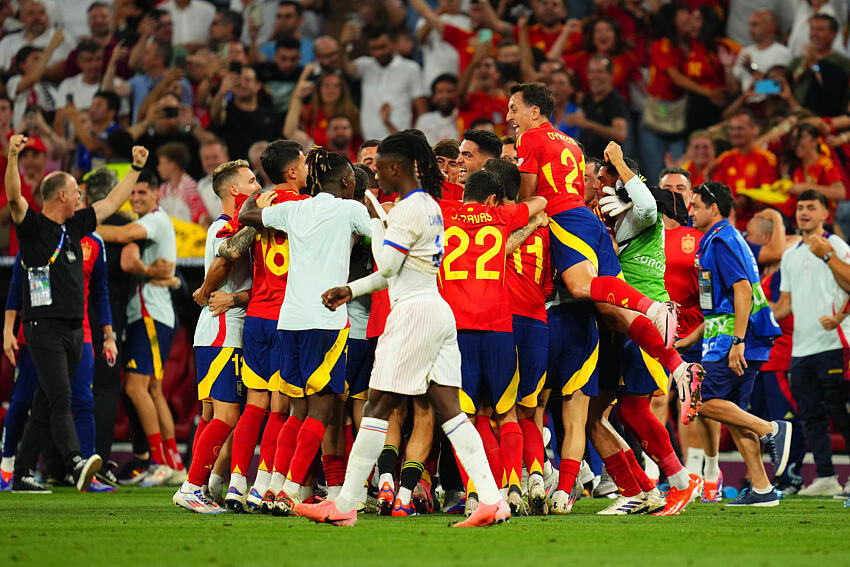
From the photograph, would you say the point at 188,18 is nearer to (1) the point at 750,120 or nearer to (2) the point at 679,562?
(1) the point at 750,120

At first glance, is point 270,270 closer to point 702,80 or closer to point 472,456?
point 472,456

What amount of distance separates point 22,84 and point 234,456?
494 inches

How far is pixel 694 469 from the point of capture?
31.8 feet

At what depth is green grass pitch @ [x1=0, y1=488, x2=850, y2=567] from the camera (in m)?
4.74

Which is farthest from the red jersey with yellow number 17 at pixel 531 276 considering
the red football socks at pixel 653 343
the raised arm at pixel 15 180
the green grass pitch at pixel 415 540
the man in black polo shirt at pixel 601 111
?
the man in black polo shirt at pixel 601 111

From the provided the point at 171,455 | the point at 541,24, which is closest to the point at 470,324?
the point at 171,455

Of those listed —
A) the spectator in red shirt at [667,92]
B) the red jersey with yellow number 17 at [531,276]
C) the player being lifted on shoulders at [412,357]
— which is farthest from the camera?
the spectator in red shirt at [667,92]

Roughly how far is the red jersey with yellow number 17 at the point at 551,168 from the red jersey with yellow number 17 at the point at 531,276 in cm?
22

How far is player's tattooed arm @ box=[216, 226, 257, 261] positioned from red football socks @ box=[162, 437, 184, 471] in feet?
14.4

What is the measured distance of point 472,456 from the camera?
19.3 feet

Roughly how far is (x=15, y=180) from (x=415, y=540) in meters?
4.95

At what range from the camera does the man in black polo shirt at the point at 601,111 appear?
14.4 meters

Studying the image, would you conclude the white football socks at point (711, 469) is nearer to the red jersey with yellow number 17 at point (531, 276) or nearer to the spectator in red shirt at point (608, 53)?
the red jersey with yellow number 17 at point (531, 276)

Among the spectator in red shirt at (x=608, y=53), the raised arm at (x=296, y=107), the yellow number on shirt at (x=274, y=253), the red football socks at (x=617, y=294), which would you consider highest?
the spectator in red shirt at (x=608, y=53)
